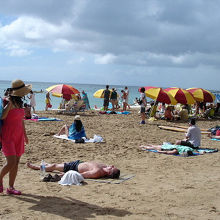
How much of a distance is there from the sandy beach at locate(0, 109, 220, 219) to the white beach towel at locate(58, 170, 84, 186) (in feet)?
0.47

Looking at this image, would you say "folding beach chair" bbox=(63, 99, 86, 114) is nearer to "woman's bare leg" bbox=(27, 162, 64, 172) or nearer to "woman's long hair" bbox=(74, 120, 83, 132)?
"woman's long hair" bbox=(74, 120, 83, 132)

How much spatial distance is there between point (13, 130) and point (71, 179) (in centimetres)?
137

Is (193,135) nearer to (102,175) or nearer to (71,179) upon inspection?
(102,175)

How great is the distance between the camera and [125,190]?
472 cm

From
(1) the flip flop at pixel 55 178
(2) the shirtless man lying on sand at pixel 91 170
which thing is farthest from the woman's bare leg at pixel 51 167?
(1) the flip flop at pixel 55 178

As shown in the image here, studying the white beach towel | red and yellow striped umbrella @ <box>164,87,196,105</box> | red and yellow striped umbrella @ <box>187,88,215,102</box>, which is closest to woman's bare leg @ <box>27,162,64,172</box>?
the white beach towel

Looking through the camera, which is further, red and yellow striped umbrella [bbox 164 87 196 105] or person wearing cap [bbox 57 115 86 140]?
red and yellow striped umbrella [bbox 164 87 196 105]

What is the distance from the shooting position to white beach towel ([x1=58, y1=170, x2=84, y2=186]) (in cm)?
489

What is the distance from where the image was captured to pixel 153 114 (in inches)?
603

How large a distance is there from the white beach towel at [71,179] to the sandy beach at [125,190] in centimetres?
14

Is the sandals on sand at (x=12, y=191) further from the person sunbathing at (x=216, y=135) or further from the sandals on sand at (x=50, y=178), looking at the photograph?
the person sunbathing at (x=216, y=135)

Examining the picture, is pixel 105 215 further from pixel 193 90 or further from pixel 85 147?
pixel 193 90

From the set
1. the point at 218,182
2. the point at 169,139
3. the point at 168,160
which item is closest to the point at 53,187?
the point at 218,182

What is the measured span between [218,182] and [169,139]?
4856 millimetres
